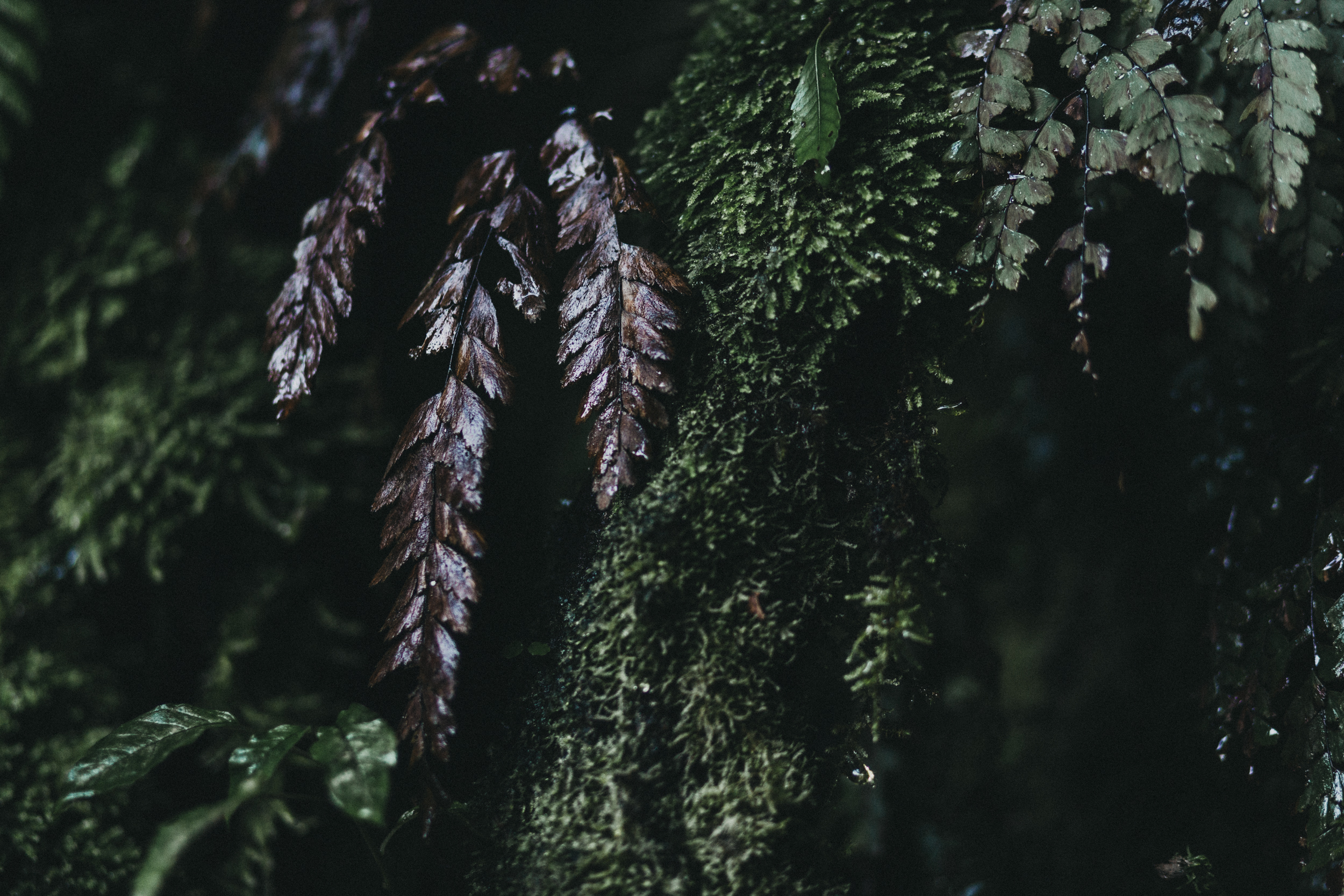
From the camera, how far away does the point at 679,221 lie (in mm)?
1271

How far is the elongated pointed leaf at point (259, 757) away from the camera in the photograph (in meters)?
1.03

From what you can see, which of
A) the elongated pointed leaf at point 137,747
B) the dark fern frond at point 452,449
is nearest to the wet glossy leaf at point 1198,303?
the dark fern frond at point 452,449

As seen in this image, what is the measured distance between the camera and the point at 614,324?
3.74ft

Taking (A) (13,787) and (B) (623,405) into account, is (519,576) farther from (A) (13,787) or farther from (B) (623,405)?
(A) (13,787)

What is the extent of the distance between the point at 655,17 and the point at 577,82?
64cm

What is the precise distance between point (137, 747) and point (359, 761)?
16.6 inches

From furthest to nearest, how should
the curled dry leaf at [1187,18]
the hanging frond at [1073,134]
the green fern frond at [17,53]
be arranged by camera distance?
the green fern frond at [17,53]
the curled dry leaf at [1187,18]
the hanging frond at [1073,134]

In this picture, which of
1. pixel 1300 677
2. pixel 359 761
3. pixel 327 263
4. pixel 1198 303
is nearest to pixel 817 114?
pixel 1198 303

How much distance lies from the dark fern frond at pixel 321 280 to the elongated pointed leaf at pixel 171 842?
66cm

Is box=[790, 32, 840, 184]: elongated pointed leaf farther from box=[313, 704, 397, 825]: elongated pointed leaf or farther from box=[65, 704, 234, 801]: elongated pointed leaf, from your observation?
box=[65, 704, 234, 801]: elongated pointed leaf

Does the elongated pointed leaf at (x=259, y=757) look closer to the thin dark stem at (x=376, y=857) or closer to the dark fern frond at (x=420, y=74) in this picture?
the thin dark stem at (x=376, y=857)

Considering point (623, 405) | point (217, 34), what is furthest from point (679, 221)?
point (217, 34)

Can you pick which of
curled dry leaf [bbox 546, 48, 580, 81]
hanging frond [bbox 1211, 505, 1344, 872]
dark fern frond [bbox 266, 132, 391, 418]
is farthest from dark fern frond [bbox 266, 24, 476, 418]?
hanging frond [bbox 1211, 505, 1344, 872]

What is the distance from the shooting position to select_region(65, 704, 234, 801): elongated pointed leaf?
1.05m
